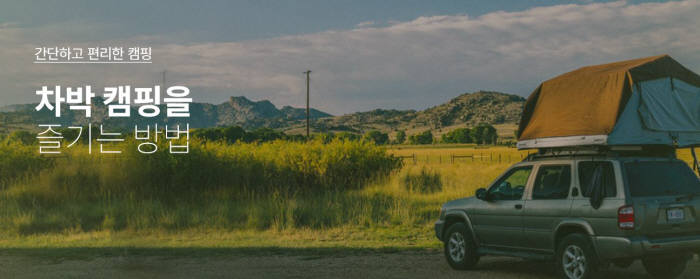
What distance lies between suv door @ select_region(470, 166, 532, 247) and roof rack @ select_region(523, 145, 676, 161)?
49 centimetres

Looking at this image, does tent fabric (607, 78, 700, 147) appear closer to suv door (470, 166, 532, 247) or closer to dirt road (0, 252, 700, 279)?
suv door (470, 166, 532, 247)

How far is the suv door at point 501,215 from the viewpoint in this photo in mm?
9992

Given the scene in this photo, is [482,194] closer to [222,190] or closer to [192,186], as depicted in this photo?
[222,190]

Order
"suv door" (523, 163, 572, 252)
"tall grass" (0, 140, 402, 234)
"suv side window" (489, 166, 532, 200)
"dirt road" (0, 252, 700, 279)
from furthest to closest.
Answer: "tall grass" (0, 140, 402, 234) → "dirt road" (0, 252, 700, 279) → "suv side window" (489, 166, 532, 200) → "suv door" (523, 163, 572, 252)

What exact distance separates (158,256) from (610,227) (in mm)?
9423

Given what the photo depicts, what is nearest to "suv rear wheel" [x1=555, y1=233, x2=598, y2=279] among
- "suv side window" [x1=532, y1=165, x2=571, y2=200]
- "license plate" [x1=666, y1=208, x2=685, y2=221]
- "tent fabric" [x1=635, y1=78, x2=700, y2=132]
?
"suv side window" [x1=532, y1=165, x2=571, y2=200]

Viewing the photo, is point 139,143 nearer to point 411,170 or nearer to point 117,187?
point 117,187

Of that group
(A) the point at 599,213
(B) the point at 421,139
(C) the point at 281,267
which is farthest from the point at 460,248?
(B) the point at 421,139

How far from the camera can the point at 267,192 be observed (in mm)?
28297

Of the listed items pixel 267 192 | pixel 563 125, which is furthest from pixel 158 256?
pixel 267 192

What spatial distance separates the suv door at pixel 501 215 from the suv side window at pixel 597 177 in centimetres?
99

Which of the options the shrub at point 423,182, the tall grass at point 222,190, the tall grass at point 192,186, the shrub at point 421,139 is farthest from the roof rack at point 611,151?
the shrub at point 421,139

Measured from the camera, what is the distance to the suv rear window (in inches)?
339

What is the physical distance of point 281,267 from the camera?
38.5 feet
